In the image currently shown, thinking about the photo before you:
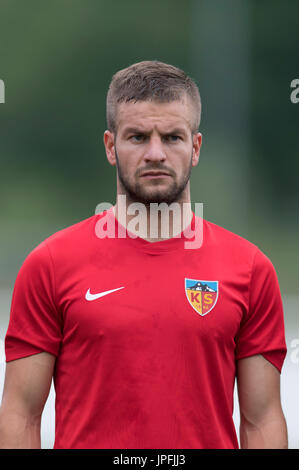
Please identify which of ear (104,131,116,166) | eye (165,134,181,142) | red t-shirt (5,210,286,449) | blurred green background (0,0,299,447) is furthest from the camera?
blurred green background (0,0,299,447)

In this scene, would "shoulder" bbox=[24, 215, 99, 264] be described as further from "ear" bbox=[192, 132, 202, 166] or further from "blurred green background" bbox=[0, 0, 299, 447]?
"blurred green background" bbox=[0, 0, 299, 447]

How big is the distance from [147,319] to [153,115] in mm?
616

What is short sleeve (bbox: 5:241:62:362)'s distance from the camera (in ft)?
7.75

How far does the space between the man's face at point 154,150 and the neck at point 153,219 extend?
32mm

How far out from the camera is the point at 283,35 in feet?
34.6

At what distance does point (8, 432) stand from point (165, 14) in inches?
347

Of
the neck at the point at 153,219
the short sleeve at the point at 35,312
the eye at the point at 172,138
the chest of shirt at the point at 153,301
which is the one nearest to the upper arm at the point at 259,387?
the chest of shirt at the point at 153,301

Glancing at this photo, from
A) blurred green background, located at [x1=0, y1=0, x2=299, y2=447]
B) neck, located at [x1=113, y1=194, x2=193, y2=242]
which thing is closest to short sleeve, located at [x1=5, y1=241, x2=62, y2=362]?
neck, located at [x1=113, y1=194, x2=193, y2=242]

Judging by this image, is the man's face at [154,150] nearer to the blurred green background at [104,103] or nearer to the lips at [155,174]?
the lips at [155,174]

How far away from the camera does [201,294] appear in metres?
2.38

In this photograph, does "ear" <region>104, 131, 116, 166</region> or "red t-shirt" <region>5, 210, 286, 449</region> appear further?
"ear" <region>104, 131, 116, 166</region>

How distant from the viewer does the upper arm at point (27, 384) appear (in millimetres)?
2357

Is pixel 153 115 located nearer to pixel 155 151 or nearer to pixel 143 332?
pixel 155 151

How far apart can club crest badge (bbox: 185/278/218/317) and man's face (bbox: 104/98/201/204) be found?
0.87 ft
